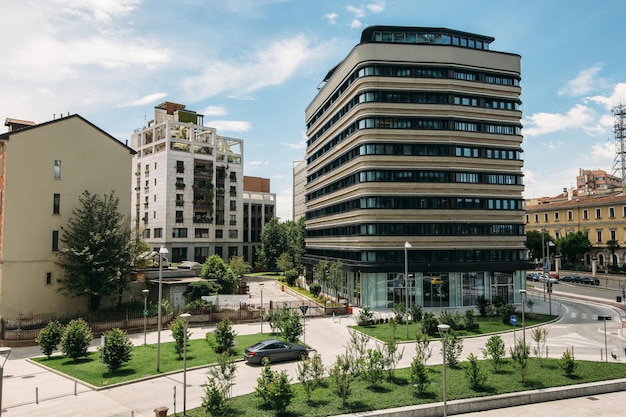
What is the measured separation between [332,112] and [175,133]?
42524 millimetres

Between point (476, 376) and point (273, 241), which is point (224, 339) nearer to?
point (476, 376)

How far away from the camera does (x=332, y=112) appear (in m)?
61.4

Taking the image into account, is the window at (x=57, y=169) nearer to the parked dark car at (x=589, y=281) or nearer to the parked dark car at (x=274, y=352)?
the parked dark car at (x=274, y=352)

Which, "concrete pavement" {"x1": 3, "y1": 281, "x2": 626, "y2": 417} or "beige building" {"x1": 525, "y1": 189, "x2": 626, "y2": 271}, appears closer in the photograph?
"concrete pavement" {"x1": 3, "y1": 281, "x2": 626, "y2": 417}

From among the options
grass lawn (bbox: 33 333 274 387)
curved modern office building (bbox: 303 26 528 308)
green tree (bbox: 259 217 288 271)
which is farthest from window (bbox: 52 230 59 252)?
green tree (bbox: 259 217 288 271)

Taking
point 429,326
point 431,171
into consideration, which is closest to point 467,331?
point 429,326

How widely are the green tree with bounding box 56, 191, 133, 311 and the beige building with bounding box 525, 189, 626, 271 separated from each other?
78.4m

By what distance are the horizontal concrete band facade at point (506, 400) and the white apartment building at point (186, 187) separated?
240 feet

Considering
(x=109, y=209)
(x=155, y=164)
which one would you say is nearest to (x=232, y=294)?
(x=109, y=209)

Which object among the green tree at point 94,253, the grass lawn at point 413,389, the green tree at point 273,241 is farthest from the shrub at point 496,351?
the green tree at point 273,241

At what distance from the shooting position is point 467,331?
36062 mm

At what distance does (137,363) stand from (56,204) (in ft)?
68.5

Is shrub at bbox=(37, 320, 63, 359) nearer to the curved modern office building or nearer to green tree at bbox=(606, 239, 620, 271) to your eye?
the curved modern office building

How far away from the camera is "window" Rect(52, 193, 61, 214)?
40.1m
